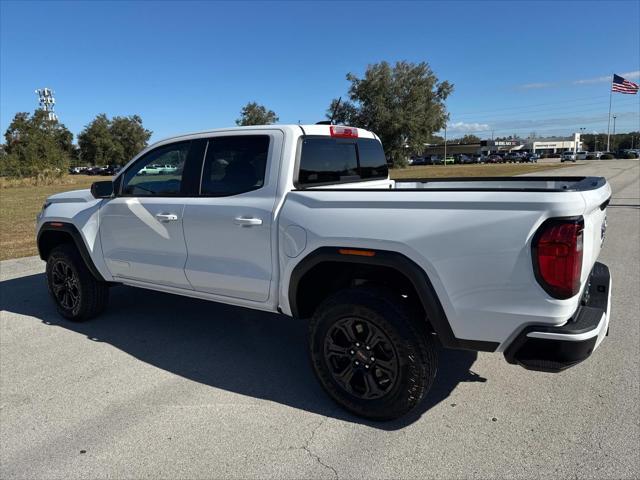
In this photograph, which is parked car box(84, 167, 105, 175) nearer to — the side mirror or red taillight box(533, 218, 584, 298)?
the side mirror

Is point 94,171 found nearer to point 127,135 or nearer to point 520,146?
point 127,135

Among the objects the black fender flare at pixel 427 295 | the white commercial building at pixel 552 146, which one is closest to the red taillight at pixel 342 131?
the black fender flare at pixel 427 295

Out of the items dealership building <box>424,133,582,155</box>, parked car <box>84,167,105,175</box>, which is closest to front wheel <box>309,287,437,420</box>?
parked car <box>84,167,105,175</box>

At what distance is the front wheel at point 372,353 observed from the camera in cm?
287

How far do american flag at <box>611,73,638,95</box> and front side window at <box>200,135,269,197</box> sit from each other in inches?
1328

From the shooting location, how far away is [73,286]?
16.2 feet

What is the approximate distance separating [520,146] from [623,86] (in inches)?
4721

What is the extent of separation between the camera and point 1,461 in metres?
2.80

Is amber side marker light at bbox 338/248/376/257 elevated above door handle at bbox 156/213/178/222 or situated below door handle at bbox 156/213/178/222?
below

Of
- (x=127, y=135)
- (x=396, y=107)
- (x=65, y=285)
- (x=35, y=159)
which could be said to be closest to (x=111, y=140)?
(x=127, y=135)

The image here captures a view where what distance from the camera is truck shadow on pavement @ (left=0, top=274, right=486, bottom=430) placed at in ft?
11.4

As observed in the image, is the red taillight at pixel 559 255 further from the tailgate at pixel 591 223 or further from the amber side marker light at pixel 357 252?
the amber side marker light at pixel 357 252

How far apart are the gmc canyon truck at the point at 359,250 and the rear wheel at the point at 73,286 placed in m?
0.25

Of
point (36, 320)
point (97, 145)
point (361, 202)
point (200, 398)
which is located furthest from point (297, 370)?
point (97, 145)
